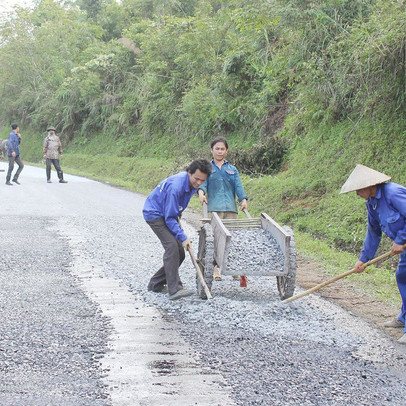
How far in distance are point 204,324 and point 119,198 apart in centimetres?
1132

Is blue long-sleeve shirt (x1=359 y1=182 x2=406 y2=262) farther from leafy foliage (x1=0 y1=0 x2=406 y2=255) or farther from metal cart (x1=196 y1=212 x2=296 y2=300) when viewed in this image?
leafy foliage (x1=0 y1=0 x2=406 y2=255)

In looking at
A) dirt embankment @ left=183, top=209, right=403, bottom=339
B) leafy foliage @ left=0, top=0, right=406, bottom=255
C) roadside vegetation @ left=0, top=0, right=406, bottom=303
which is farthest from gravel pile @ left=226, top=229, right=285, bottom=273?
leafy foliage @ left=0, top=0, right=406, bottom=255

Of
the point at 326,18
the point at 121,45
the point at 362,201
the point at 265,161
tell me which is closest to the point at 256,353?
the point at 362,201

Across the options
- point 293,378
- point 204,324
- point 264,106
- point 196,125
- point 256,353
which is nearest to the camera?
point 293,378

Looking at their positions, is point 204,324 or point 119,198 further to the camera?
point 119,198

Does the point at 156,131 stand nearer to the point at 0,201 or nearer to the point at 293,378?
the point at 0,201

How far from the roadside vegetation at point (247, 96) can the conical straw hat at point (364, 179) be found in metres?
2.13

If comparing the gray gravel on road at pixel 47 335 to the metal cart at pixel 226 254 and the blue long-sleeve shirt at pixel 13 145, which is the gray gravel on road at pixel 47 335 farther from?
the blue long-sleeve shirt at pixel 13 145

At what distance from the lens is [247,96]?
20281mm

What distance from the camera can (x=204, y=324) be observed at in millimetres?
5730

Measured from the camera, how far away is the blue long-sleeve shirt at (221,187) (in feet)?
25.9

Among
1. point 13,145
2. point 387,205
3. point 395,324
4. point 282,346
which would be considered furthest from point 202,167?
point 13,145

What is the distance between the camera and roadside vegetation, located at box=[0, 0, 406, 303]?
11273mm

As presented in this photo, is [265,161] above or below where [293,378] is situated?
above
